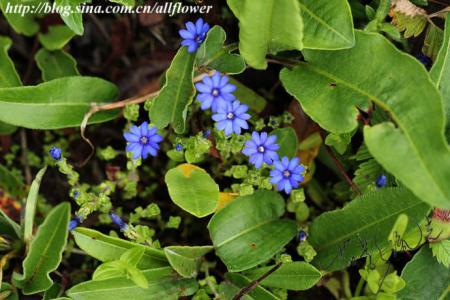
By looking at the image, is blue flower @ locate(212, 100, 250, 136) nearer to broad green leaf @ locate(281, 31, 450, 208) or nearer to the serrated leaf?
broad green leaf @ locate(281, 31, 450, 208)

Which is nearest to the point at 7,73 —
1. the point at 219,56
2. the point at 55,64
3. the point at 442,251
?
the point at 55,64

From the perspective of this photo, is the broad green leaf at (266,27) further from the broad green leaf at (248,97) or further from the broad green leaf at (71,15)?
the broad green leaf at (71,15)

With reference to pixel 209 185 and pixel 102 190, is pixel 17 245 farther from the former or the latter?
pixel 209 185

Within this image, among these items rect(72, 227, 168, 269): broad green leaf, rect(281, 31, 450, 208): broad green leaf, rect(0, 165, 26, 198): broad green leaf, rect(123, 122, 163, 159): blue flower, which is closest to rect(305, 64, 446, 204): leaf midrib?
rect(281, 31, 450, 208): broad green leaf

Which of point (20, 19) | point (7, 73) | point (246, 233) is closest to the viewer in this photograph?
point (246, 233)

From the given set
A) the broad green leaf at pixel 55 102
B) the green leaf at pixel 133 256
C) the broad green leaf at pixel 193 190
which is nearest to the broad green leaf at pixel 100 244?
the green leaf at pixel 133 256

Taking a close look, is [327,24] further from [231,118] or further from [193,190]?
Answer: [193,190]
